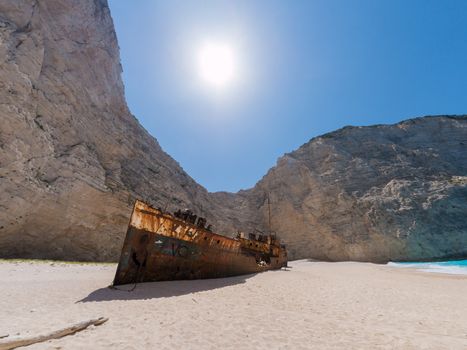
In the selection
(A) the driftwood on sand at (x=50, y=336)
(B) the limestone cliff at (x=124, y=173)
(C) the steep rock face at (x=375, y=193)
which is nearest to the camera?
(A) the driftwood on sand at (x=50, y=336)

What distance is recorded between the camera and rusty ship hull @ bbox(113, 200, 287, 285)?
8.77m

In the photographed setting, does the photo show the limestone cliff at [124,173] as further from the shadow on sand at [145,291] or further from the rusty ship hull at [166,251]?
the shadow on sand at [145,291]

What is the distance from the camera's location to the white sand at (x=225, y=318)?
13.3 feet

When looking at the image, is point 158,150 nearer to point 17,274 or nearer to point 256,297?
point 17,274

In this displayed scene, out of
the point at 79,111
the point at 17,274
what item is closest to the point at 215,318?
the point at 17,274

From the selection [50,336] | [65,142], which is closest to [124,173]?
[65,142]

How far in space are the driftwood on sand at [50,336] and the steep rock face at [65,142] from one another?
15.3 meters

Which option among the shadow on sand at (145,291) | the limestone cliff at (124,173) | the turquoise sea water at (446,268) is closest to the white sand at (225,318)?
the shadow on sand at (145,291)

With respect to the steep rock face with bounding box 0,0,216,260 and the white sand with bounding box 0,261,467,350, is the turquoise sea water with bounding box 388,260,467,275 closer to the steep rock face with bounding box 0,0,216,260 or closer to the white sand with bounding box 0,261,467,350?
the white sand with bounding box 0,261,467,350

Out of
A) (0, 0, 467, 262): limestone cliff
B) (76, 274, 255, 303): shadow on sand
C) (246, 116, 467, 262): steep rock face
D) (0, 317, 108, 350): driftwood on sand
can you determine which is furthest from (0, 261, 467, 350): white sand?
(246, 116, 467, 262): steep rock face

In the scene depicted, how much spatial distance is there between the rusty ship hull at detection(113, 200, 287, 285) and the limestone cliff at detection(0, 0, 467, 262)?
11.9 meters

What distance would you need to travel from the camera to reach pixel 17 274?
9766 millimetres

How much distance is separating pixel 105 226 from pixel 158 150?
17.8m

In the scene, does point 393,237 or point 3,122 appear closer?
point 3,122
